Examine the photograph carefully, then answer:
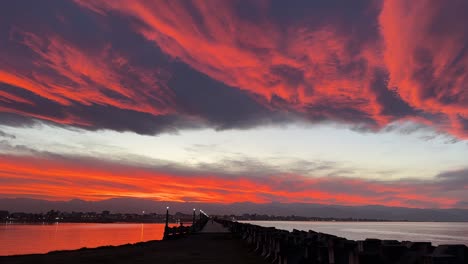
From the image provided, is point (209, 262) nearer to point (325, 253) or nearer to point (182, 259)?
point (182, 259)

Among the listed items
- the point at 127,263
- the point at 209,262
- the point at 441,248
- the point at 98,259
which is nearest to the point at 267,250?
the point at 209,262

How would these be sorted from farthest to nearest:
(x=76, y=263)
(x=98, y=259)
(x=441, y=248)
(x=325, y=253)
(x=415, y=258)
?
(x=98, y=259)
(x=76, y=263)
(x=325, y=253)
(x=415, y=258)
(x=441, y=248)

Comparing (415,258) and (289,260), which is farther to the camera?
(289,260)

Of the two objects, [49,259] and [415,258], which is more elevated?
[415,258]

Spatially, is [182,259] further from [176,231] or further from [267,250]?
[176,231]

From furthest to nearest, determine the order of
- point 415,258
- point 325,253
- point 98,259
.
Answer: point 98,259, point 325,253, point 415,258

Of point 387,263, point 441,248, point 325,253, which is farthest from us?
point 325,253

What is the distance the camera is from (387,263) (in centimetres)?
614

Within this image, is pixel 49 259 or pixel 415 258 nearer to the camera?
pixel 415 258

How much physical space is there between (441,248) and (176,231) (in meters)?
33.2

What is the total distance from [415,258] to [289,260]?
18.1ft

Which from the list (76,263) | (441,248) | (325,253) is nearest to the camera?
(441,248)

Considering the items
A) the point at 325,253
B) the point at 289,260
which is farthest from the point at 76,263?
the point at 325,253

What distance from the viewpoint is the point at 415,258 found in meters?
5.76
